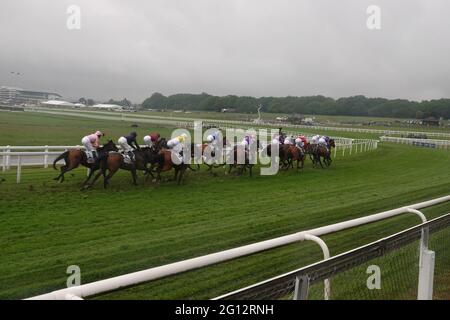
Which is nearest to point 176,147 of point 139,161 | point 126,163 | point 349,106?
point 139,161

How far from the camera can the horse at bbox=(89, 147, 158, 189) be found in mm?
10641

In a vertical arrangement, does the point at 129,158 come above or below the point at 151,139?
below

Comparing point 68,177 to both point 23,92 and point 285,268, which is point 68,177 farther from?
point 23,92

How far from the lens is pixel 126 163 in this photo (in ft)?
36.4

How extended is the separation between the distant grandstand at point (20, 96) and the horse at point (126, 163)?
89.7m

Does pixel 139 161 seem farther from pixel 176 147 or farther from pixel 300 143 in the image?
pixel 300 143

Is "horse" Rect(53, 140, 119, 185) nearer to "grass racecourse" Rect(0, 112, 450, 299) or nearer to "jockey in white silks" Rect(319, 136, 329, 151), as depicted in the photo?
"grass racecourse" Rect(0, 112, 450, 299)

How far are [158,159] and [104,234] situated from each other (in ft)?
17.0

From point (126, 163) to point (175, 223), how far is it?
403 centimetres

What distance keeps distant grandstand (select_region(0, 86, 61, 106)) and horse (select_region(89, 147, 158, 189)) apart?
89672 mm

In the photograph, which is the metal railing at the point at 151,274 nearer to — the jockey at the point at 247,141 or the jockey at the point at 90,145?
the jockey at the point at 90,145

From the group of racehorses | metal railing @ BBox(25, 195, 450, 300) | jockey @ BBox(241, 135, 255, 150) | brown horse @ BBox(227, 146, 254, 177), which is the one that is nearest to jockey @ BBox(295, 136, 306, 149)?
jockey @ BBox(241, 135, 255, 150)

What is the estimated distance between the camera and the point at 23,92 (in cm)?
11750

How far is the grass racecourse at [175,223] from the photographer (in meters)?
4.89
